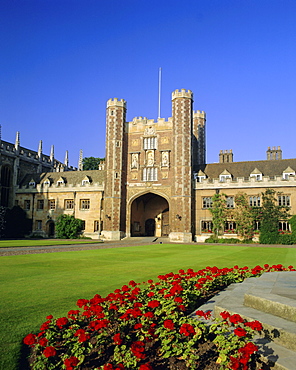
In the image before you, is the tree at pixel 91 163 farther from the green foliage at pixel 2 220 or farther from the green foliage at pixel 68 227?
the green foliage at pixel 68 227

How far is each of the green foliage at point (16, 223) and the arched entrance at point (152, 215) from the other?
15.8 metres

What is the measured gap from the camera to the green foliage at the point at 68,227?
4292 centimetres

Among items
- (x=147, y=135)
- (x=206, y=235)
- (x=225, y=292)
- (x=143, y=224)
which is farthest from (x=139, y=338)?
(x=143, y=224)

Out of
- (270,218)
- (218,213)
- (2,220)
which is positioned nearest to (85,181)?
(2,220)

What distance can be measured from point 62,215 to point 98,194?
222 inches

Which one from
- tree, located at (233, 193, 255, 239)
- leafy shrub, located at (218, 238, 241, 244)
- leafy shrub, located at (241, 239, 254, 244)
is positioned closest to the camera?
leafy shrub, located at (241, 239, 254, 244)

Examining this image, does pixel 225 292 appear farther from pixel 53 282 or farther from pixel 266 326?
pixel 53 282

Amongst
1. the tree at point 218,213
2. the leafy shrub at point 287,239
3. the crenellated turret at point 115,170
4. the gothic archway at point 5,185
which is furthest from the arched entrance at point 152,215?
the gothic archway at point 5,185

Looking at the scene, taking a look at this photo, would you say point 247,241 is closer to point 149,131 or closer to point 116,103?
point 149,131

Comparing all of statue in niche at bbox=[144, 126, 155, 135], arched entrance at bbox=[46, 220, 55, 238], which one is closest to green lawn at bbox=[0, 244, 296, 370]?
statue in niche at bbox=[144, 126, 155, 135]

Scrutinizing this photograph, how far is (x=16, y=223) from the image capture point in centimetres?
4594

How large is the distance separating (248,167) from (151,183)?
12.2 meters

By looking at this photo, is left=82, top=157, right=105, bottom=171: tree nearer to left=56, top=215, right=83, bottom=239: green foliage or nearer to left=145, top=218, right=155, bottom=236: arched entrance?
left=145, top=218, right=155, bottom=236: arched entrance

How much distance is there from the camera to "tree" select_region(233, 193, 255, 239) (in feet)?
122
